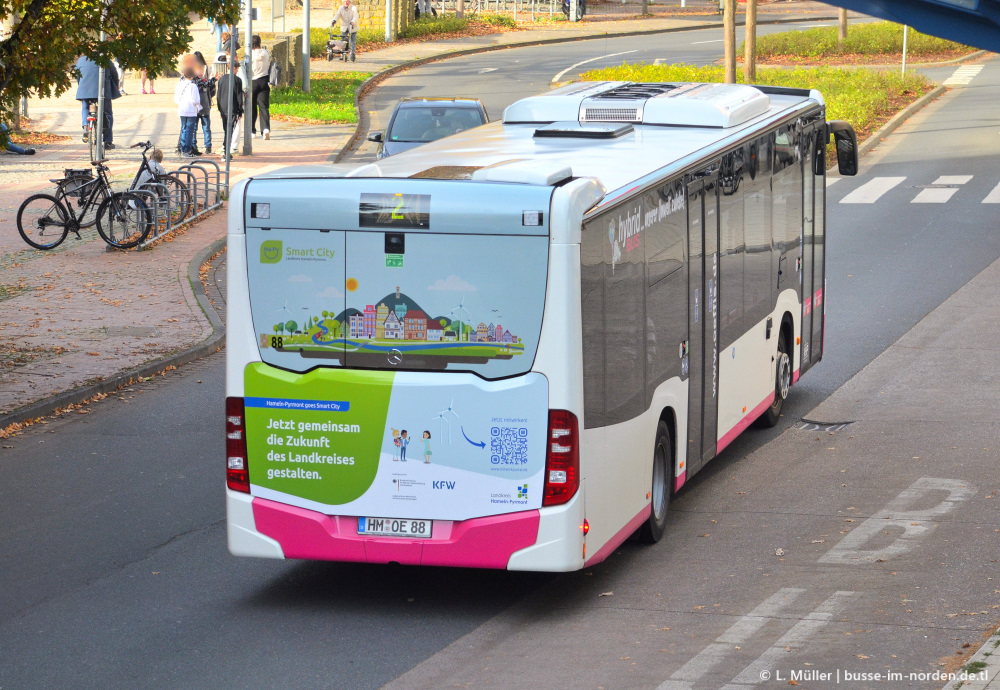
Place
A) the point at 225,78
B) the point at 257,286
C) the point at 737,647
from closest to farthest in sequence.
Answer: the point at 737,647
the point at 257,286
the point at 225,78

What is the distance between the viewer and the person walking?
3172 centimetres

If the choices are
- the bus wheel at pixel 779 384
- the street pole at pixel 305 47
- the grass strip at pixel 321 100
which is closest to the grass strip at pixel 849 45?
the grass strip at pixel 321 100

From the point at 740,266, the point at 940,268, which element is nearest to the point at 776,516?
the point at 740,266

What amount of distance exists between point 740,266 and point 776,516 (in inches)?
84.7

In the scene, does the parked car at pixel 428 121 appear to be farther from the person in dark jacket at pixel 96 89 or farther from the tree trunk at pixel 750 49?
the tree trunk at pixel 750 49

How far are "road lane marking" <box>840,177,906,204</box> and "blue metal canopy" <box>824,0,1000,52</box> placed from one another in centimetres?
411

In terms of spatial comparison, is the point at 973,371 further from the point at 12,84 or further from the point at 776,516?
the point at 12,84

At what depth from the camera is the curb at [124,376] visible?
1303 cm

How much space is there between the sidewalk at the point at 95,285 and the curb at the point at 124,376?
0.05 metres

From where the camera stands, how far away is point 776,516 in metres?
10.1

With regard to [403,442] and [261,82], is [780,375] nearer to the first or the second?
[403,442]

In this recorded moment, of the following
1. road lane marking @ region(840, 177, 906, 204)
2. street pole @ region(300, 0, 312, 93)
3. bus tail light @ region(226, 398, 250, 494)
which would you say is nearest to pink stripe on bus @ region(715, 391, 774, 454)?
bus tail light @ region(226, 398, 250, 494)

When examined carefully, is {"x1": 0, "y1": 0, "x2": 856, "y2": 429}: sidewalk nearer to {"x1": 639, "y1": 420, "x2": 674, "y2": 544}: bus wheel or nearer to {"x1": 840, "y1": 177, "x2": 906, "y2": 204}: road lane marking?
{"x1": 639, "y1": 420, "x2": 674, "y2": 544}: bus wheel

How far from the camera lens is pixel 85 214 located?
21453 mm
